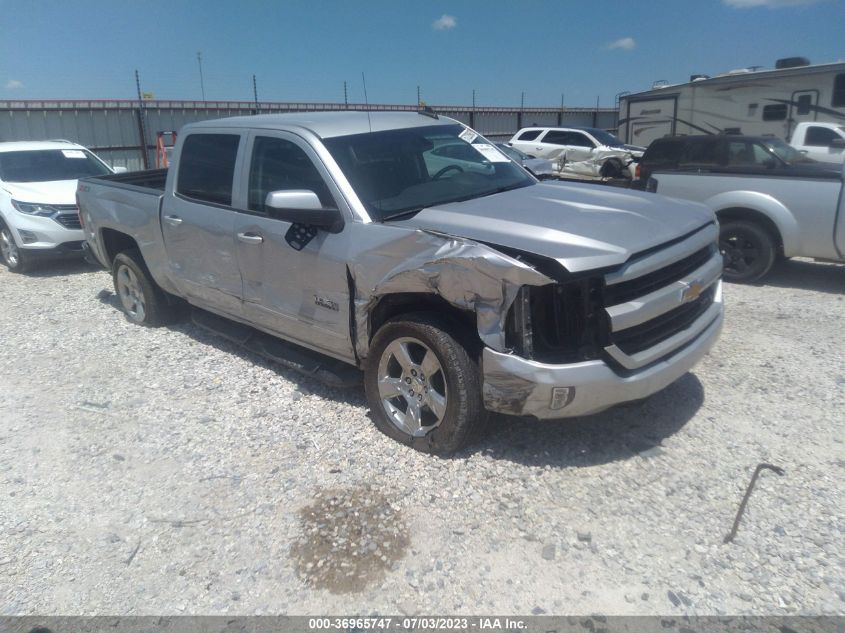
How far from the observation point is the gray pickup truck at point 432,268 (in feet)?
10.6

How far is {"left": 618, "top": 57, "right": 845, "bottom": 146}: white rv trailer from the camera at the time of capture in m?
15.2

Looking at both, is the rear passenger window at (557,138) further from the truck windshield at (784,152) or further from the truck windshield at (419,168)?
the truck windshield at (419,168)

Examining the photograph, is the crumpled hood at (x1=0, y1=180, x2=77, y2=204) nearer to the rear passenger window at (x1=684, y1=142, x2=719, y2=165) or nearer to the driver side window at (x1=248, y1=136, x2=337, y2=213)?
the driver side window at (x1=248, y1=136, x2=337, y2=213)

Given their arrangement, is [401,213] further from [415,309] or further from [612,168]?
[612,168]

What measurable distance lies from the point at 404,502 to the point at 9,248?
26.9 feet

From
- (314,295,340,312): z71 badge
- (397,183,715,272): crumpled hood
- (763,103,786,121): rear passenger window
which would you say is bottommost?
(314,295,340,312): z71 badge

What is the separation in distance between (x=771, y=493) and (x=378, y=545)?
201 centimetres

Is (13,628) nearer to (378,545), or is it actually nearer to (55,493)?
(55,493)

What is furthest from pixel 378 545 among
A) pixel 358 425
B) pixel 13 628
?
pixel 13 628

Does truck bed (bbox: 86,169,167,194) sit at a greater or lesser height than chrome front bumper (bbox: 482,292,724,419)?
greater

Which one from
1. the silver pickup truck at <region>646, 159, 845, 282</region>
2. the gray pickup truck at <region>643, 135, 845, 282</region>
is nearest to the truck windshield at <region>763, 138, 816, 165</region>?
the gray pickup truck at <region>643, 135, 845, 282</region>

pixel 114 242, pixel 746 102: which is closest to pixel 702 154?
pixel 114 242

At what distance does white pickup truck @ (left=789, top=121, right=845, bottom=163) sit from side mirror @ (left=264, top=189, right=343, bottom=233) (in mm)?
11466

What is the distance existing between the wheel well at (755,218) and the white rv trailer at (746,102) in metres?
9.96
